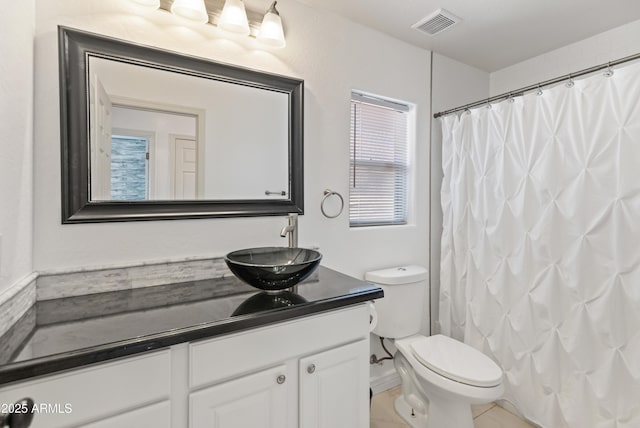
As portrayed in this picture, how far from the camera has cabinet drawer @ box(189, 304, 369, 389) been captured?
95 centimetres

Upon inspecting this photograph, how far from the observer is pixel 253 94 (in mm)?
1619

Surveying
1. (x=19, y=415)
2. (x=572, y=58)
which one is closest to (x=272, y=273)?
(x=19, y=415)

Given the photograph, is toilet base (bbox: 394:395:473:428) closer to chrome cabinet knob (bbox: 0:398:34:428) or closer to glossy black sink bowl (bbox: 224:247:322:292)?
glossy black sink bowl (bbox: 224:247:322:292)

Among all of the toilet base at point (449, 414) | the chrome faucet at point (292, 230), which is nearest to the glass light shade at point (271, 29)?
the chrome faucet at point (292, 230)

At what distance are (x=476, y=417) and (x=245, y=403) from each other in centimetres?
162

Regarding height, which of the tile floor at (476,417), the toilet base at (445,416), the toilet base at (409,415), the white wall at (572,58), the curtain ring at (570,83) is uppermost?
the white wall at (572,58)

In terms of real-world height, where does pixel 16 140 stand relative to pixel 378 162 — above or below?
below

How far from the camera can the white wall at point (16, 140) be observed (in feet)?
3.07

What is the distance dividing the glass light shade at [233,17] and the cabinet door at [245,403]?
1.47 meters

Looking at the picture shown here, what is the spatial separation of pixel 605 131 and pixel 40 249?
8.18 ft

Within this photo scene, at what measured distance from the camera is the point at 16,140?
3.37 feet

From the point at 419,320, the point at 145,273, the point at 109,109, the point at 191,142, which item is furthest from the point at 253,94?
the point at 419,320

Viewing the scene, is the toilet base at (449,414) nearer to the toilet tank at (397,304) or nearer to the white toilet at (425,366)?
the white toilet at (425,366)

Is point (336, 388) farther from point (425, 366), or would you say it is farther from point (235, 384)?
point (425, 366)
